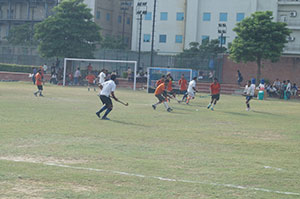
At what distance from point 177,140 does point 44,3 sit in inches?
2785

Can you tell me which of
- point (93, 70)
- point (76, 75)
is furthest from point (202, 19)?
point (76, 75)

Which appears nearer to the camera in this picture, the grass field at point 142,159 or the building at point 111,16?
the grass field at point 142,159

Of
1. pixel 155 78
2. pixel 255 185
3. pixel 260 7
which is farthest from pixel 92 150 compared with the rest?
pixel 260 7

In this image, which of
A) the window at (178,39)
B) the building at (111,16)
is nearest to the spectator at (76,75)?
the window at (178,39)

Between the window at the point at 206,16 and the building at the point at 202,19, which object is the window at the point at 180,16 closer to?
the building at the point at 202,19

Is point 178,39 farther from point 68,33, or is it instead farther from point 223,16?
point 68,33

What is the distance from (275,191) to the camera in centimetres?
797

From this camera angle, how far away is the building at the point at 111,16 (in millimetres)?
76375

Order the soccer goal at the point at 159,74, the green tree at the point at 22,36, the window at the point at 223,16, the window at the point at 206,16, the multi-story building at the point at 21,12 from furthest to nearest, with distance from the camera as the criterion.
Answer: the multi-story building at the point at 21,12
the green tree at the point at 22,36
the window at the point at 206,16
the window at the point at 223,16
the soccer goal at the point at 159,74

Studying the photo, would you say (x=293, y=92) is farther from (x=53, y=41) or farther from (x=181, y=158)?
(x=181, y=158)

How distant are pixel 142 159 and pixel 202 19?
61249 mm

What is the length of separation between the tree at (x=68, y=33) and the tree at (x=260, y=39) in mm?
14974

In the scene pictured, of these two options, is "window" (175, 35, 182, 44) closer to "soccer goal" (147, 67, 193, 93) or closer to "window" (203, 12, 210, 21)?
"window" (203, 12, 210, 21)

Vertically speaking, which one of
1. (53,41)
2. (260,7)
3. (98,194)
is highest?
(260,7)
